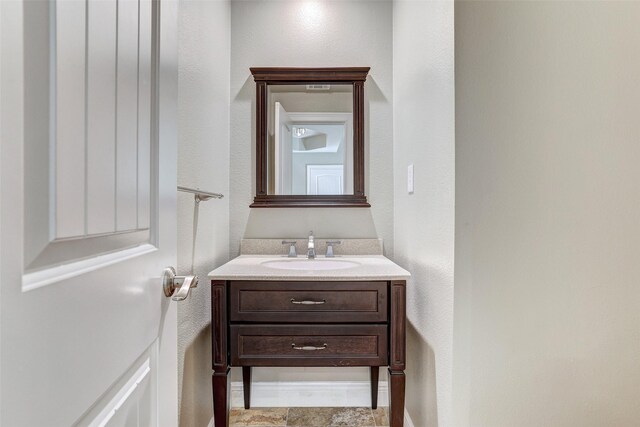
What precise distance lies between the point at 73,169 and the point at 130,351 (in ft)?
1.00

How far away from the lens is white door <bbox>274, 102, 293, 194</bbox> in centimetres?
199

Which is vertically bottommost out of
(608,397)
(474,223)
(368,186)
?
(608,397)

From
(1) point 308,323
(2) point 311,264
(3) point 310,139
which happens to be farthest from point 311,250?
(3) point 310,139

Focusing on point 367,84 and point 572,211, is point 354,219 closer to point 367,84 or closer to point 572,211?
point 367,84

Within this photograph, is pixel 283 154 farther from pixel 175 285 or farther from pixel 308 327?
pixel 175 285

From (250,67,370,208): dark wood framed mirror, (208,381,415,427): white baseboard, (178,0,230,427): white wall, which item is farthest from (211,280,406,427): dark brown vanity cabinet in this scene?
(250,67,370,208): dark wood framed mirror

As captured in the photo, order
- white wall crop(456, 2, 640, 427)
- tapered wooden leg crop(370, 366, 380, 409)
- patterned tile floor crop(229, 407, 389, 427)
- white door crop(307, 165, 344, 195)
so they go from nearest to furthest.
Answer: white wall crop(456, 2, 640, 427)
patterned tile floor crop(229, 407, 389, 427)
tapered wooden leg crop(370, 366, 380, 409)
white door crop(307, 165, 344, 195)

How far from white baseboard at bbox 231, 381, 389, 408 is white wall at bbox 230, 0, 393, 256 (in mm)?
760

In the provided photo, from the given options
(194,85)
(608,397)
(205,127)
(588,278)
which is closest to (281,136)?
(205,127)

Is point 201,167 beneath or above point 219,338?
above

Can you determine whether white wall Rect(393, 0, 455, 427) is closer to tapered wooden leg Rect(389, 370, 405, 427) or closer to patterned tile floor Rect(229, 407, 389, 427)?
tapered wooden leg Rect(389, 370, 405, 427)

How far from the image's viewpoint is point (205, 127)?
155cm

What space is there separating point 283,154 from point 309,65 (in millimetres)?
519

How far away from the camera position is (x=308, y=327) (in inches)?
54.8
